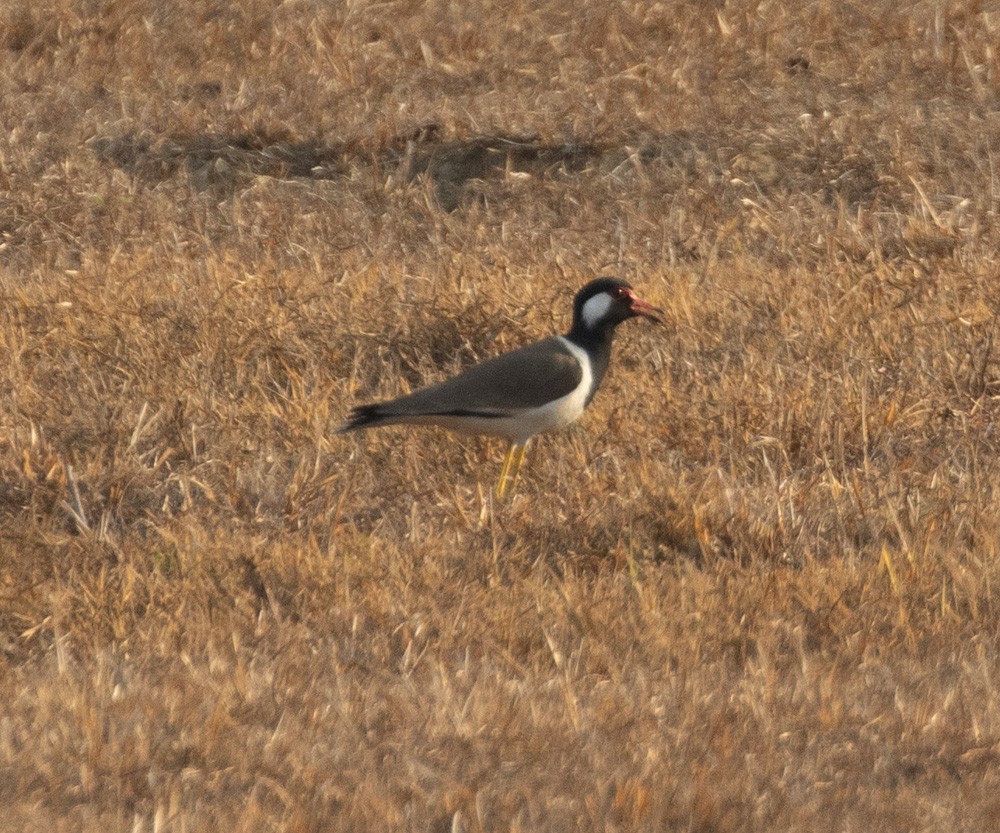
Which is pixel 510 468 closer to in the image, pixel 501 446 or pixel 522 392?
pixel 522 392

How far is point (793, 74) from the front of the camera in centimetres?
1418

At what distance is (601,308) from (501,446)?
2.54ft

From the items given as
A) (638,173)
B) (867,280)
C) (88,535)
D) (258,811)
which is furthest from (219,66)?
(258,811)

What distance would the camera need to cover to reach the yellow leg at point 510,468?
21.4 ft

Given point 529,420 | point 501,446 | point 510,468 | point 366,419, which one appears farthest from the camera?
point 501,446

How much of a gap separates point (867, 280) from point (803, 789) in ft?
17.5

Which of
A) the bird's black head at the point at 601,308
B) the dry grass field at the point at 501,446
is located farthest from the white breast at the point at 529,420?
the bird's black head at the point at 601,308

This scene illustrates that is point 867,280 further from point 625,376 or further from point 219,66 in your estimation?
point 219,66

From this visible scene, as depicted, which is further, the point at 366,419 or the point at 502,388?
the point at 502,388

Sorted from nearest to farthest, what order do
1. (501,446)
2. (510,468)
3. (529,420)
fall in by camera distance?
(529,420)
(510,468)
(501,446)

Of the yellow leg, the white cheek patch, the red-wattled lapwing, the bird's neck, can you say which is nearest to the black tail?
the red-wattled lapwing

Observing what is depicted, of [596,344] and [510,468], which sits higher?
[596,344]

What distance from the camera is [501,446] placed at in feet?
24.1

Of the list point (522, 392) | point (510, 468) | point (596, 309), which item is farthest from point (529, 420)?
point (596, 309)
